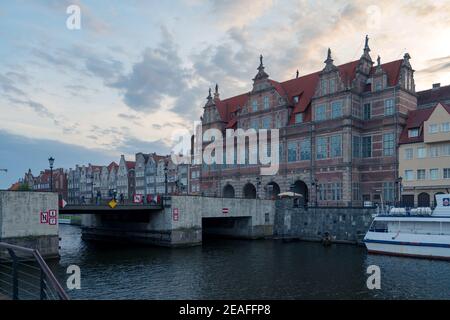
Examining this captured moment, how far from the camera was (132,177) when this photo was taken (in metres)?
120

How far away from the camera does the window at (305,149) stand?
61250 mm

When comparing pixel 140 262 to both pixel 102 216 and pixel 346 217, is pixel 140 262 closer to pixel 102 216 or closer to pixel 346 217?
pixel 102 216

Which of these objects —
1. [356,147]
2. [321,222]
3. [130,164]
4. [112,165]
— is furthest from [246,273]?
[112,165]

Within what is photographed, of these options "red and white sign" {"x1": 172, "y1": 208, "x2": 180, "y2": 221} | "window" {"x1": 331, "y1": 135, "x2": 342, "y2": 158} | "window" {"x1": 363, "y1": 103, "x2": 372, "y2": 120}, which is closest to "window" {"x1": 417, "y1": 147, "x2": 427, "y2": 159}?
"window" {"x1": 363, "y1": 103, "x2": 372, "y2": 120}

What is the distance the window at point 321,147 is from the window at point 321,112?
9.68 ft

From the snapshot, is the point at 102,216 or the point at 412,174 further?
the point at 102,216

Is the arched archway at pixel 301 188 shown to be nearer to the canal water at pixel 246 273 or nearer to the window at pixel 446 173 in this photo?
the canal water at pixel 246 273

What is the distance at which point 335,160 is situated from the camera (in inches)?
2271

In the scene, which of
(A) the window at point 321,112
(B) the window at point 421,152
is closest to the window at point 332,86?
(A) the window at point 321,112

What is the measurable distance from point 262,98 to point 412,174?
87.2 ft

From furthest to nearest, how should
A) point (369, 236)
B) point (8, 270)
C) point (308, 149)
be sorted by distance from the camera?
point (308, 149), point (369, 236), point (8, 270)

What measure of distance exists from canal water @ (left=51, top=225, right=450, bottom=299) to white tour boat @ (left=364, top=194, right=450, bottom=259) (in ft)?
5.05

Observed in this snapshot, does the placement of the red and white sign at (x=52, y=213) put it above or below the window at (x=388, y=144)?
below
